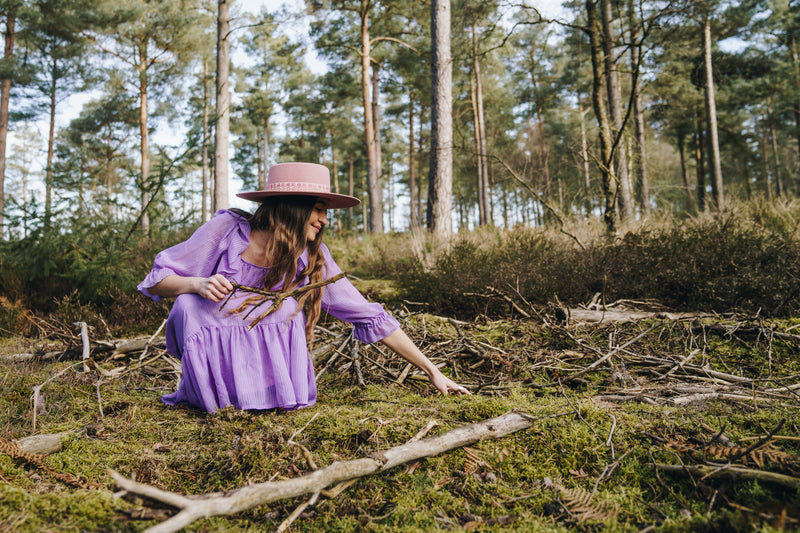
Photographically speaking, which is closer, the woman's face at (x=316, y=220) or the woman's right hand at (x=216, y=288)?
the woman's right hand at (x=216, y=288)

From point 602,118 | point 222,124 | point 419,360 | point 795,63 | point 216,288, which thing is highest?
point 795,63

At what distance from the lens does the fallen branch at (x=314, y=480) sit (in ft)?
3.76

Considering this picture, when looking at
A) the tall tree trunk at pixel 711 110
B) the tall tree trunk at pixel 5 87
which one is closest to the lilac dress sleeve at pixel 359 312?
the tall tree trunk at pixel 711 110

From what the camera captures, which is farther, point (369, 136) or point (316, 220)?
point (369, 136)

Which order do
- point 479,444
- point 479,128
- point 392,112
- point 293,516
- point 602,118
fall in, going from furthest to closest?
point 392,112, point 479,128, point 602,118, point 479,444, point 293,516

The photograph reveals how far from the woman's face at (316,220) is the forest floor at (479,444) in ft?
3.28

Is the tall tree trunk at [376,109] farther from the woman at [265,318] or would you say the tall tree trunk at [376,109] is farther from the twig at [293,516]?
the twig at [293,516]

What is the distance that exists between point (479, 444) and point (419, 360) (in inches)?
31.2

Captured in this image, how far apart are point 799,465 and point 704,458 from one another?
0.26 meters

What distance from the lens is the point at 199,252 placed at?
262 centimetres

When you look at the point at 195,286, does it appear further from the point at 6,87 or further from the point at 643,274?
the point at 6,87

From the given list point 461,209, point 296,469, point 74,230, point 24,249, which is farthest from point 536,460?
point 461,209

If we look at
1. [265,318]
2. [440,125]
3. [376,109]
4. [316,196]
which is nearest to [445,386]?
[265,318]

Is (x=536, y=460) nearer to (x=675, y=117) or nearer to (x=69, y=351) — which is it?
(x=69, y=351)
